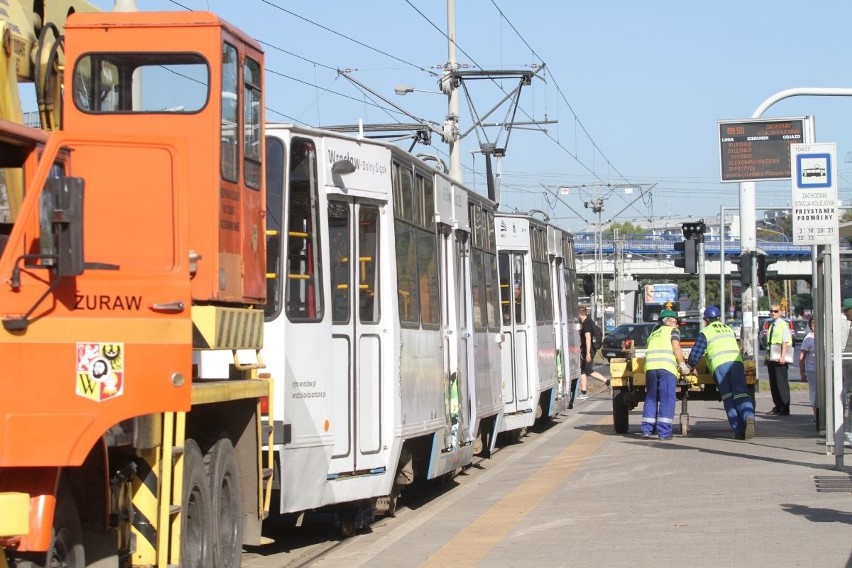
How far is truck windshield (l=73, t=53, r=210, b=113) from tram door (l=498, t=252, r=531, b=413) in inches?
414

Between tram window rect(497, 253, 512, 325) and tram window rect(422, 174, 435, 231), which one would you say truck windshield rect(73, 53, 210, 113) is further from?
tram window rect(497, 253, 512, 325)

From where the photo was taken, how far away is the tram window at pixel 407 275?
462 inches

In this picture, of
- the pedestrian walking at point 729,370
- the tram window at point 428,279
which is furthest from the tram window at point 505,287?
the tram window at point 428,279

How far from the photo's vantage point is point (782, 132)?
20.9 m

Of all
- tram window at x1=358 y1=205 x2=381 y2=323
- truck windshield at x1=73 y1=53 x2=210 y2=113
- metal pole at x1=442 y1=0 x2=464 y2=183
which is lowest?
tram window at x1=358 y1=205 x2=381 y2=323

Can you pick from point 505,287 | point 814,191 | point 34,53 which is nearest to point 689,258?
point 505,287

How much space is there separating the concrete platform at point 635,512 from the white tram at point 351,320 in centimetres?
64

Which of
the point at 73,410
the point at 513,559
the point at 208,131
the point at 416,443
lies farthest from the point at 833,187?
the point at 73,410

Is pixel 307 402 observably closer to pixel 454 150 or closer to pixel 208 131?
pixel 208 131

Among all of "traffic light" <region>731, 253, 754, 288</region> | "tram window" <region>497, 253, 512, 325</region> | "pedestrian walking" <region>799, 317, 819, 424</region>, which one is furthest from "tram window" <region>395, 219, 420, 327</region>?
"traffic light" <region>731, 253, 754, 288</region>

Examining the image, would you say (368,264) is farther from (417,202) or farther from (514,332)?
(514,332)

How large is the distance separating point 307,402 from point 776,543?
3542 millimetres

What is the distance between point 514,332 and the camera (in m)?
19.6

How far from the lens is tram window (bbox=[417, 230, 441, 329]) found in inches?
500
